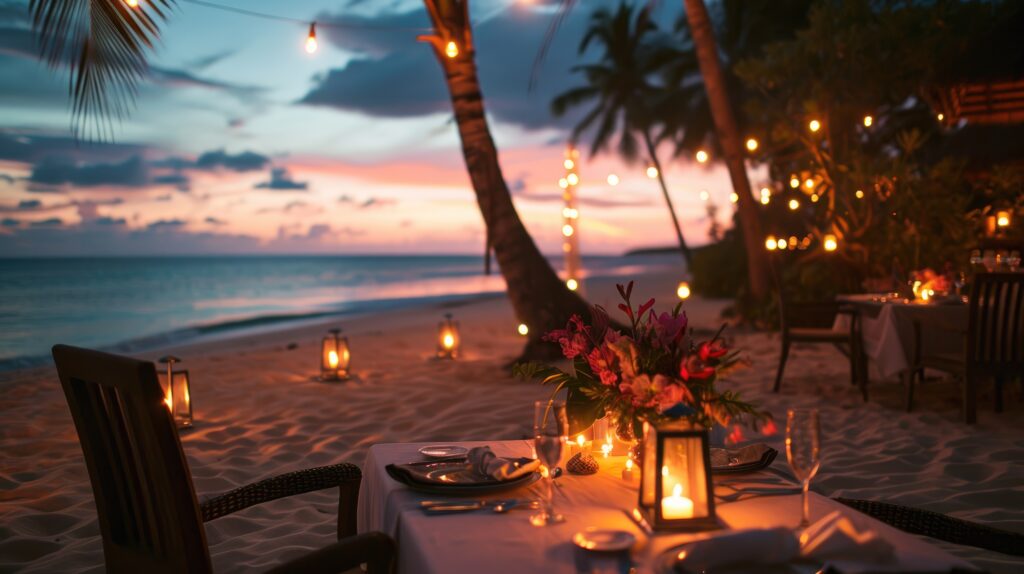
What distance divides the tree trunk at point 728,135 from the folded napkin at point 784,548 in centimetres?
878

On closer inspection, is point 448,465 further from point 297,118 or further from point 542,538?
point 297,118

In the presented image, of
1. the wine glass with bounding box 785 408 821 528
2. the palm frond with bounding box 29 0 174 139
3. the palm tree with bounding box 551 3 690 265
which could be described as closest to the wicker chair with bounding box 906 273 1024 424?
the wine glass with bounding box 785 408 821 528

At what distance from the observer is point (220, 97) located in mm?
18547

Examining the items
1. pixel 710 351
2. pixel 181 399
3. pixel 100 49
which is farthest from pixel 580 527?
pixel 100 49

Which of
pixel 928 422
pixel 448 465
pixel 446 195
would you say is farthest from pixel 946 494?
pixel 446 195

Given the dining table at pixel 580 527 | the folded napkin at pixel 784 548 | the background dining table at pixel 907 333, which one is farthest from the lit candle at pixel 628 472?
the background dining table at pixel 907 333

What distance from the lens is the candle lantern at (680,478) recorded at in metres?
1.48

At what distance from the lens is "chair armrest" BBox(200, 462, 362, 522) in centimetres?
199

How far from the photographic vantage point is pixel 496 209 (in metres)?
7.48

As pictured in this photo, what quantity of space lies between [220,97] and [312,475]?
18.4 metres

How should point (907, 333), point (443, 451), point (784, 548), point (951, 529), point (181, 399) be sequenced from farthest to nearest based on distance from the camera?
point (907, 333)
point (181, 399)
point (443, 451)
point (951, 529)
point (784, 548)

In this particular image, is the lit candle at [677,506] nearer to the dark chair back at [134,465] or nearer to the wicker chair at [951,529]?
the wicker chair at [951,529]

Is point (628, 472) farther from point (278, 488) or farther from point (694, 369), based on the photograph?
point (278, 488)

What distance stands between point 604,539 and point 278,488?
1.14 m
